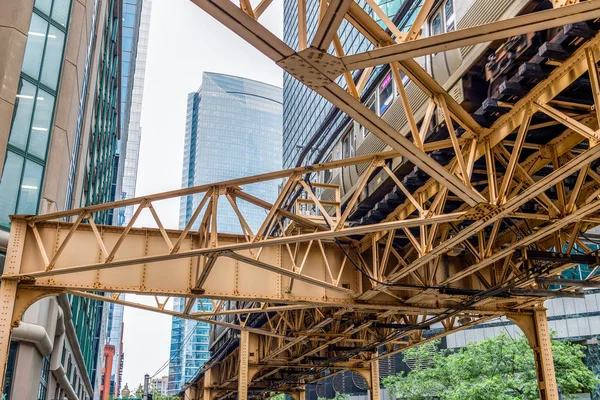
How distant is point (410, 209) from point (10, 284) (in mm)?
9313

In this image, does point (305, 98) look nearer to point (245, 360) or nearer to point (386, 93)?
point (245, 360)

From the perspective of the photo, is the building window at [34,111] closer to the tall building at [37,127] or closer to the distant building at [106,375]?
the tall building at [37,127]

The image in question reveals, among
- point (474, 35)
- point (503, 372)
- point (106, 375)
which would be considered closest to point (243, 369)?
point (503, 372)

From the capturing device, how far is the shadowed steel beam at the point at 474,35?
19.7ft

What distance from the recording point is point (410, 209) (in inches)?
532

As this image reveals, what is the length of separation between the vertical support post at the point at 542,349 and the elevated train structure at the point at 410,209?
4 centimetres

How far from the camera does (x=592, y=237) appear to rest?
14.9 meters

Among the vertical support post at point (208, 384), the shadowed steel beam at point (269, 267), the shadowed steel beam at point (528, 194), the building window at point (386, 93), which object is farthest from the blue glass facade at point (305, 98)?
the shadowed steel beam at point (528, 194)

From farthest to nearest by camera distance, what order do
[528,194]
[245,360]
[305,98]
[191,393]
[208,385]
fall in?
[305,98] < [191,393] < [208,385] < [245,360] < [528,194]

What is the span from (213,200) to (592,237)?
949cm

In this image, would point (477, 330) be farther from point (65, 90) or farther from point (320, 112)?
point (65, 90)

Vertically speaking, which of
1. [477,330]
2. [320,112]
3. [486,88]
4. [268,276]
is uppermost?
[320,112]

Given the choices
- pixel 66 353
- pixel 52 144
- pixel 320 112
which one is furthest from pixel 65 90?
pixel 320 112

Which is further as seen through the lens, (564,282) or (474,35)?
(564,282)
